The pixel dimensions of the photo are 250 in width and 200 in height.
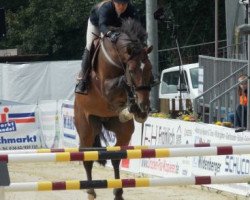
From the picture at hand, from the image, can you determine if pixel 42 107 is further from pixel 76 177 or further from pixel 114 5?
pixel 114 5

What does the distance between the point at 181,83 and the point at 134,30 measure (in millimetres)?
11987

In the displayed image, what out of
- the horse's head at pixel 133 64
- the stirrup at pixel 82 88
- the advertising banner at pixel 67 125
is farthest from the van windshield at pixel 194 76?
the horse's head at pixel 133 64

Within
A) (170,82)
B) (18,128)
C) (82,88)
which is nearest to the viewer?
(82,88)

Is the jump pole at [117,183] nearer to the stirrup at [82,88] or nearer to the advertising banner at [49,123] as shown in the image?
the stirrup at [82,88]

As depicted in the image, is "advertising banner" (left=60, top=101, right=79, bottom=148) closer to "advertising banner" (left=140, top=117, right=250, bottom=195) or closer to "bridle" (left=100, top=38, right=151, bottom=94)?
"advertising banner" (left=140, top=117, right=250, bottom=195)

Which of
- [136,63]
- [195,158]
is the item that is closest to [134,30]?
[136,63]

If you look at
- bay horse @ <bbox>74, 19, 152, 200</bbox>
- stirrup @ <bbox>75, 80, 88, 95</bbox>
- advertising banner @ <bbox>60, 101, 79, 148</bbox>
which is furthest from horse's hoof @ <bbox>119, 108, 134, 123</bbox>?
advertising banner @ <bbox>60, 101, 79, 148</bbox>

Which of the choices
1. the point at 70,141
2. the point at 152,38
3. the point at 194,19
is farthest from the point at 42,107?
the point at 194,19

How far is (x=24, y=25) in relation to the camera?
3553cm

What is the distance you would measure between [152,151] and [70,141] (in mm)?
12024

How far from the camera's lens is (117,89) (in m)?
9.17

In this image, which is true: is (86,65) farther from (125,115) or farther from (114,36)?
(125,115)

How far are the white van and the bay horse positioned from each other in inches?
380

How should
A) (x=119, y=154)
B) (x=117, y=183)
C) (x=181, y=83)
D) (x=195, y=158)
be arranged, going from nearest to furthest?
(x=119, y=154), (x=117, y=183), (x=195, y=158), (x=181, y=83)
